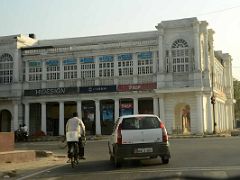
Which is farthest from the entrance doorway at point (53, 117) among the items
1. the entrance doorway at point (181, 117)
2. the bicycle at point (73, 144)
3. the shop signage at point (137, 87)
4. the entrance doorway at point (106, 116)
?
the bicycle at point (73, 144)

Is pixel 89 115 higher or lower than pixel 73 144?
higher

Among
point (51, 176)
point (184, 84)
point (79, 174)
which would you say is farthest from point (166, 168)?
point (184, 84)

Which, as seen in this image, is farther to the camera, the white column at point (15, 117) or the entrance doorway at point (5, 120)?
the entrance doorway at point (5, 120)

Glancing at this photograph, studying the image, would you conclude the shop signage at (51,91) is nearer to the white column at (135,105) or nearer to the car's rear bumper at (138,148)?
A: the white column at (135,105)

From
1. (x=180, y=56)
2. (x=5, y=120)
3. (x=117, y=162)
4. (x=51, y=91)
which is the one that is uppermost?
(x=180, y=56)

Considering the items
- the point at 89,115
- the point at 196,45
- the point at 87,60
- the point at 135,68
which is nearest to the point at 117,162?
the point at 196,45

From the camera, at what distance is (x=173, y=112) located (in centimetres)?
4788

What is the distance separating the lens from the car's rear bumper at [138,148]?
12.7 m

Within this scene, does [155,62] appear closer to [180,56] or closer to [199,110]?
[180,56]

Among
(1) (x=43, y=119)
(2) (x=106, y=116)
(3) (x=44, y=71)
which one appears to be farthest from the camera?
(3) (x=44, y=71)

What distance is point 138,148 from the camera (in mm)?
12727

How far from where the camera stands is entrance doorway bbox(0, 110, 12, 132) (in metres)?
55.2

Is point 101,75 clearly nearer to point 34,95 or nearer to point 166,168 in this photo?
point 34,95

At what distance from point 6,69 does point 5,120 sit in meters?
6.59
